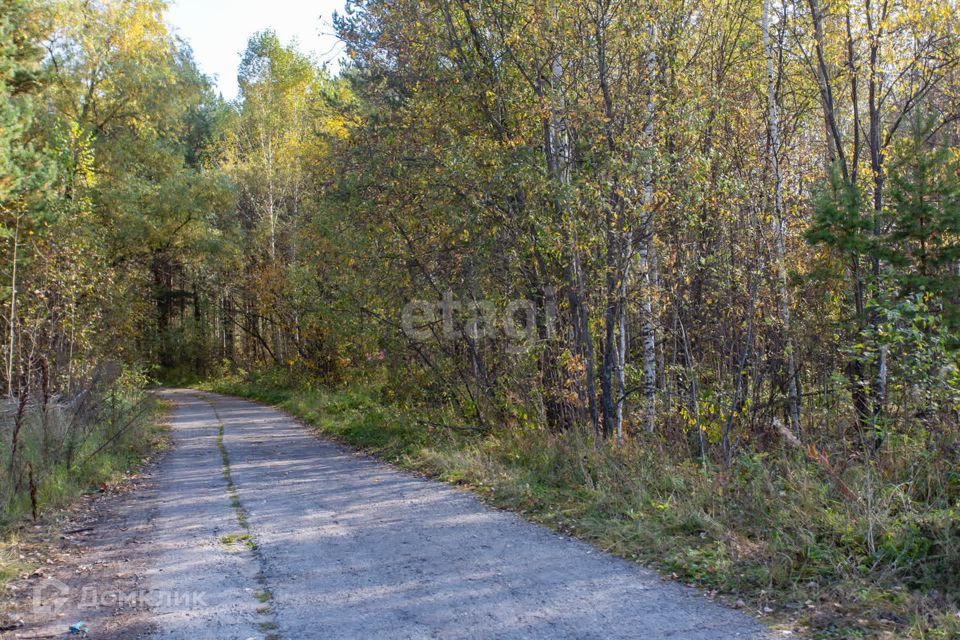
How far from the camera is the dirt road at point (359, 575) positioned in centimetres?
479

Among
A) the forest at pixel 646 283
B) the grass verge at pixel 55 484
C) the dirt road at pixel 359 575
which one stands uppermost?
the forest at pixel 646 283

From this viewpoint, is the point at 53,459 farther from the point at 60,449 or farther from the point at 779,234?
the point at 779,234

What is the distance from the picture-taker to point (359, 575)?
5.90m

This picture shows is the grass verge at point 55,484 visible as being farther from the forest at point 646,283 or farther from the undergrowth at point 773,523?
the undergrowth at point 773,523

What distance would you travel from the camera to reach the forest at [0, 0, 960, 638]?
6.28 m

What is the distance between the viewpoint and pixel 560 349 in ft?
33.3

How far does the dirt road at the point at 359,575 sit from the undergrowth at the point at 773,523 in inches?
14.5

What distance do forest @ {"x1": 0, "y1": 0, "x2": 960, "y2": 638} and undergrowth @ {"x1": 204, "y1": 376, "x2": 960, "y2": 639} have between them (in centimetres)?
3

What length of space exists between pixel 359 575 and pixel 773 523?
325 centimetres

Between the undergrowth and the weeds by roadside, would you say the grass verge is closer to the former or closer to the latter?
the weeds by roadside

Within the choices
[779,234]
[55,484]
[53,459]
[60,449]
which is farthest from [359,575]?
[779,234]

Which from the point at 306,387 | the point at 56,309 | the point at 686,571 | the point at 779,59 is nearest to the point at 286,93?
the point at 306,387

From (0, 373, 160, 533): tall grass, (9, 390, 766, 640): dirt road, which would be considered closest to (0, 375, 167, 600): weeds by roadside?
(0, 373, 160, 533): tall grass

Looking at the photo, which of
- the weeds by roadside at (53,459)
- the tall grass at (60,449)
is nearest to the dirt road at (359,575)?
the weeds by roadside at (53,459)
